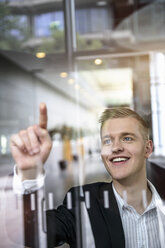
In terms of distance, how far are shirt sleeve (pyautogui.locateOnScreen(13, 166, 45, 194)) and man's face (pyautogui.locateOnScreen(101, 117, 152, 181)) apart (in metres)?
0.23

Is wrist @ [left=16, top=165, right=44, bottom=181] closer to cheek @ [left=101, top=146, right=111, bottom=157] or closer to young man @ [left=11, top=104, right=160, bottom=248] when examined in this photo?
young man @ [left=11, top=104, right=160, bottom=248]

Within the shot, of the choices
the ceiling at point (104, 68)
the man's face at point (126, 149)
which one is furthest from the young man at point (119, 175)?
the ceiling at point (104, 68)

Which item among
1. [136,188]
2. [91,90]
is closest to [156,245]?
[136,188]

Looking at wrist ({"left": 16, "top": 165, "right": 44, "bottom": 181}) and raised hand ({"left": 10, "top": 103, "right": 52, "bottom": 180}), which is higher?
raised hand ({"left": 10, "top": 103, "right": 52, "bottom": 180})

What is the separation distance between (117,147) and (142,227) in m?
0.26

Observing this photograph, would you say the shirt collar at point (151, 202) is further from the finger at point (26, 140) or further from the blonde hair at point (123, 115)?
the finger at point (26, 140)

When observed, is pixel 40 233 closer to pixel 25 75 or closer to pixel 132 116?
pixel 132 116

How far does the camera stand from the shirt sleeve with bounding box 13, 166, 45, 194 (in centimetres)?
90

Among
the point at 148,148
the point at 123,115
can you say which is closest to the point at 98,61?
the point at 123,115

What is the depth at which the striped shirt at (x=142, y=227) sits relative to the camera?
0.89 meters

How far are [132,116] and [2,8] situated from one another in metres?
1.85

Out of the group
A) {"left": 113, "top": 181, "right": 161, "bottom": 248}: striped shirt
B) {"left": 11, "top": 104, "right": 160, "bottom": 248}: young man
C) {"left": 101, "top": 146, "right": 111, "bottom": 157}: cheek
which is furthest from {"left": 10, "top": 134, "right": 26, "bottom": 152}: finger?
{"left": 113, "top": 181, "right": 161, "bottom": 248}: striped shirt

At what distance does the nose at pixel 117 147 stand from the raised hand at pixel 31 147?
214 mm

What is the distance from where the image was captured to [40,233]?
99cm
